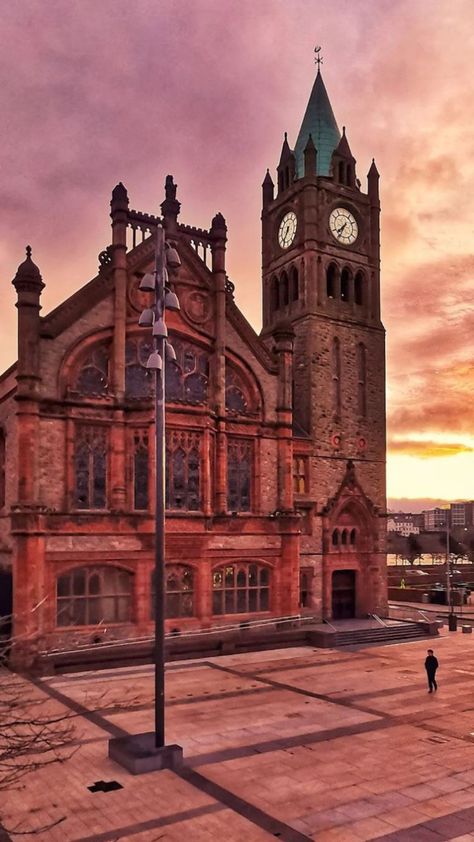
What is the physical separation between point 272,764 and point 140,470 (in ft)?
60.4

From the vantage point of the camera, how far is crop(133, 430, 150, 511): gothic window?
3391 centimetres

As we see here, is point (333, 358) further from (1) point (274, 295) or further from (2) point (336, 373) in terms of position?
(1) point (274, 295)

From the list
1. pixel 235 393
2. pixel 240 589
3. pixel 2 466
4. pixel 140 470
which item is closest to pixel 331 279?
pixel 235 393

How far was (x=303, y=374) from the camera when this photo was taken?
4256 centimetres

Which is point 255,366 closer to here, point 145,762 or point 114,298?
point 114,298

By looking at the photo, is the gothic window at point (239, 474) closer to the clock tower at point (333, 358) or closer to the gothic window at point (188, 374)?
the gothic window at point (188, 374)

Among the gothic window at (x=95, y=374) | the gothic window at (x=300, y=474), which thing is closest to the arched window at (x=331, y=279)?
the gothic window at (x=300, y=474)

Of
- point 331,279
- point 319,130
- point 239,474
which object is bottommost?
point 239,474

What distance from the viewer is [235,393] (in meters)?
38.6

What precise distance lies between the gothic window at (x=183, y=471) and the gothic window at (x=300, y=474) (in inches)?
295

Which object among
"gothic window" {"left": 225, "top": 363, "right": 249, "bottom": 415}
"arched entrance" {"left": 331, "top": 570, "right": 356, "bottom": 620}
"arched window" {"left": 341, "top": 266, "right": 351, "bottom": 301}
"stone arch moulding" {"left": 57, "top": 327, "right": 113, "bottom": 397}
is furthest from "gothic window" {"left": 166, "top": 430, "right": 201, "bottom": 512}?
"arched window" {"left": 341, "top": 266, "right": 351, "bottom": 301}

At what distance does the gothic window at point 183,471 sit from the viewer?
34.7m

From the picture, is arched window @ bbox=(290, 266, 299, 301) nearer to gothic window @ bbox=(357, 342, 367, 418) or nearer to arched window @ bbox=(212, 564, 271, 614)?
gothic window @ bbox=(357, 342, 367, 418)

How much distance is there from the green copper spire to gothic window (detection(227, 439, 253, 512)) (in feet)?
63.8
